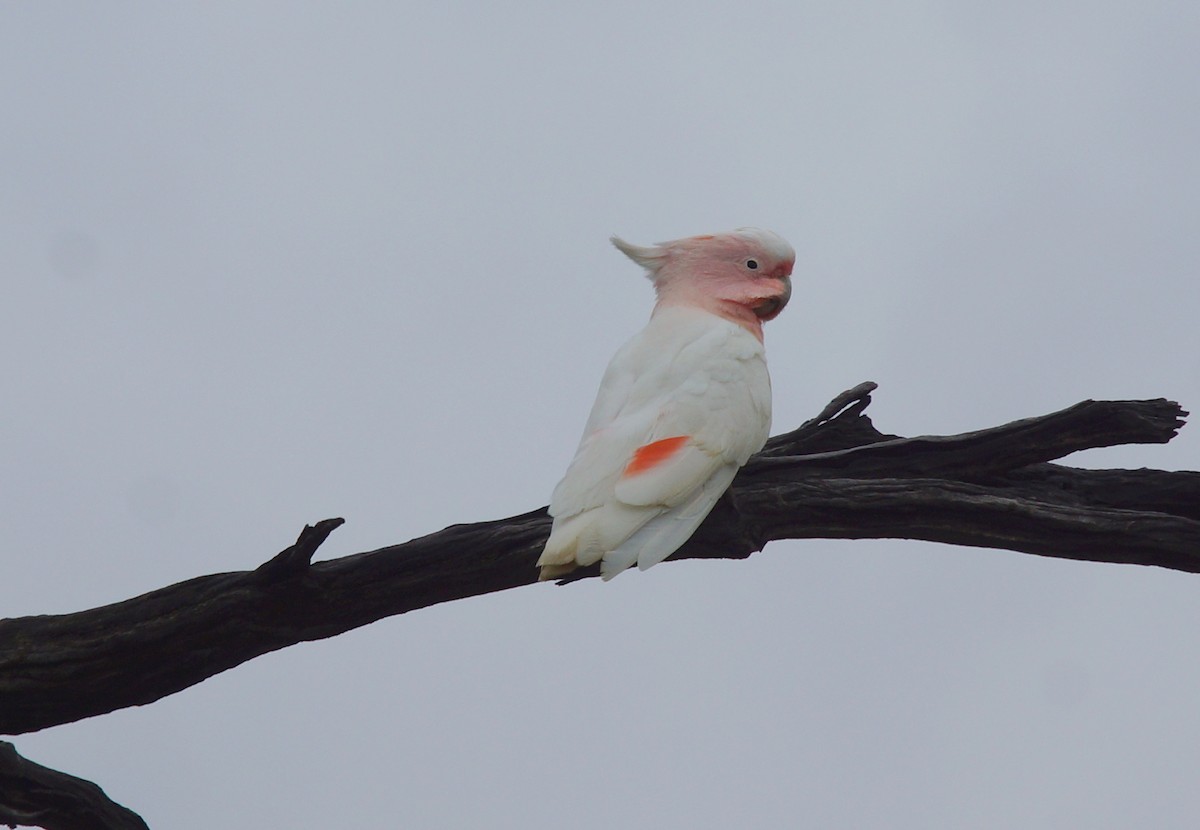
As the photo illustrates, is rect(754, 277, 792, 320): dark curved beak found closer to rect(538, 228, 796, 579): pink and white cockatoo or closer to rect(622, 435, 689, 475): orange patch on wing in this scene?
rect(538, 228, 796, 579): pink and white cockatoo

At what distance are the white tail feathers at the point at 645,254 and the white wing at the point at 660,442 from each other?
0.22m

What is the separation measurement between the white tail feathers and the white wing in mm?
223

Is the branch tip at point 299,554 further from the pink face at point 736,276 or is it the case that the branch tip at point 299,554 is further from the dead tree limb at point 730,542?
the pink face at point 736,276

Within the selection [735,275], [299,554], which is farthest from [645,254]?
[299,554]

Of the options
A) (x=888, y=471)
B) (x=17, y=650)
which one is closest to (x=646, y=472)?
(x=888, y=471)

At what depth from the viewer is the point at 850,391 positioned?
3295mm

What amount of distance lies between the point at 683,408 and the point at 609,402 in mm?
261

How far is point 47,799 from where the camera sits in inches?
113

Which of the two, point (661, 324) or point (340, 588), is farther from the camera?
point (661, 324)

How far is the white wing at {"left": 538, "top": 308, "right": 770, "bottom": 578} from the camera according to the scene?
2773 millimetres

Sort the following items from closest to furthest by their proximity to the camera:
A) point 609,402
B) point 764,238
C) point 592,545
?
point 592,545
point 609,402
point 764,238

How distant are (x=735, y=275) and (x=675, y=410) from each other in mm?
628

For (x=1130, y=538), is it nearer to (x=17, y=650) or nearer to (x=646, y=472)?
(x=646, y=472)

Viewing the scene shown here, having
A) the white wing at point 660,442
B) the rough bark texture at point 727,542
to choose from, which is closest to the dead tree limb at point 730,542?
the rough bark texture at point 727,542
